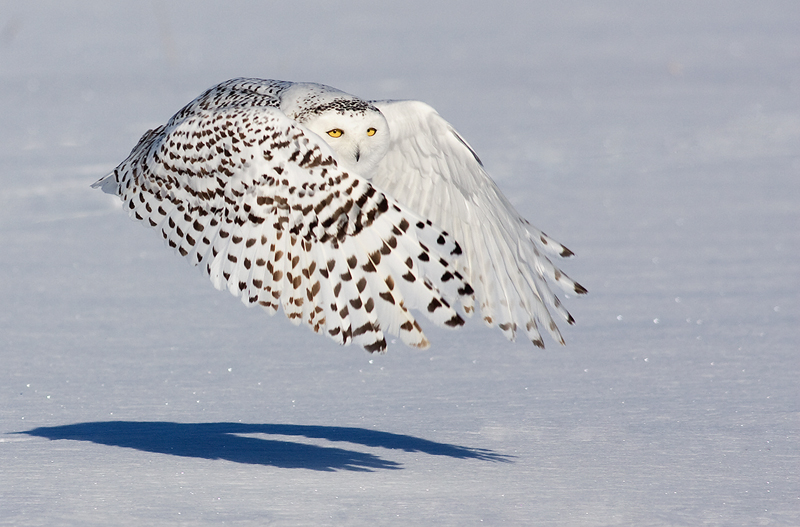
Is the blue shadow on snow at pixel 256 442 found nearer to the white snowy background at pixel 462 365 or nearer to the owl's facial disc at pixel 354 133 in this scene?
the white snowy background at pixel 462 365

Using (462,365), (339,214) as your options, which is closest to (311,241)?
(339,214)

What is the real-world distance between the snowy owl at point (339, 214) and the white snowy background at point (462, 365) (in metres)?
0.49

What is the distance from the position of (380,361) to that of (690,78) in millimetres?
9441

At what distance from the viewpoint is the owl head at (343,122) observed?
4.20 metres

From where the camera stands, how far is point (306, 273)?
3619 mm

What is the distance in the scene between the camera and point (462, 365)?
493 cm

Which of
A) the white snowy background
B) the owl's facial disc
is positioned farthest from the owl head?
the white snowy background

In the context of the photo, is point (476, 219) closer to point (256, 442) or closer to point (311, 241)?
point (311, 241)

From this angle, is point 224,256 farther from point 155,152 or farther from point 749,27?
point 749,27

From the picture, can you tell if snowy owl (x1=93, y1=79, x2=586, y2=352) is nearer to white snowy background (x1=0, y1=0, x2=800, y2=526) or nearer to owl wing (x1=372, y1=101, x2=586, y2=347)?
owl wing (x1=372, y1=101, x2=586, y2=347)

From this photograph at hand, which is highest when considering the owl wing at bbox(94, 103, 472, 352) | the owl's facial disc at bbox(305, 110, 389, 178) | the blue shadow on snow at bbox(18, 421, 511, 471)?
the owl's facial disc at bbox(305, 110, 389, 178)

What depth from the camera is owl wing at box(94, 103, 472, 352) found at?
3510mm

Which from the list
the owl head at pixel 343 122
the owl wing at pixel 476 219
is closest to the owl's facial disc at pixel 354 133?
the owl head at pixel 343 122

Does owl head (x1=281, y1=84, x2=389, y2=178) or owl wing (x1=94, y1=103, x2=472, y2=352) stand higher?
owl head (x1=281, y1=84, x2=389, y2=178)
